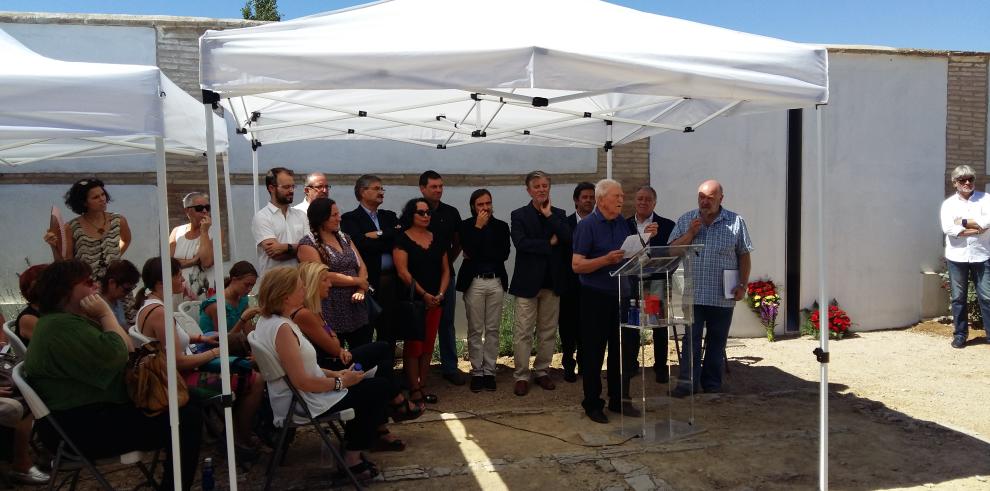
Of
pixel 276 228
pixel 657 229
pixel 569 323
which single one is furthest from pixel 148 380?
pixel 657 229

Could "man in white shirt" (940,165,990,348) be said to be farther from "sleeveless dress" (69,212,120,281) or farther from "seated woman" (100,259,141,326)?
"sleeveless dress" (69,212,120,281)

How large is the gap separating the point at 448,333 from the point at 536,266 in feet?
3.45

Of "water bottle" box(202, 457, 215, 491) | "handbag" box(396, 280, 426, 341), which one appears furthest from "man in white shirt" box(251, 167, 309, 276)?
"water bottle" box(202, 457, 215, 491)

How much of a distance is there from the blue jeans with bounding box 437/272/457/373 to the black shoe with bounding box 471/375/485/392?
0.33 meters

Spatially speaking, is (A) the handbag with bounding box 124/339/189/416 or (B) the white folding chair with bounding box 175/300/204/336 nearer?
(A) the handbag with bounding box 124/339/189/416

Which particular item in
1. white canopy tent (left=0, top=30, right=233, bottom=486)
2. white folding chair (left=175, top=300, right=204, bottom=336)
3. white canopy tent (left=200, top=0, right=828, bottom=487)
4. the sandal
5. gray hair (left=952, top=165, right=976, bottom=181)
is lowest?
the sandal

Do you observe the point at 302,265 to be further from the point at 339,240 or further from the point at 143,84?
the point at 143,84

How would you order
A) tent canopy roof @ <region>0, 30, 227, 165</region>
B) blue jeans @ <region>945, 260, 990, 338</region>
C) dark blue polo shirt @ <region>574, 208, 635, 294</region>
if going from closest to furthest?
tent canopy roof @ <region>0, 30, 227, 165</region>
dark blue polo shirt @ <region>574, 208, 635, 294</region>
blue jeans @ <region>945, 260, 990, 338</region>

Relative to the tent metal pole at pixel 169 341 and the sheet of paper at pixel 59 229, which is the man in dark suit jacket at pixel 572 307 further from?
the sheet of paper at pixel 59 229

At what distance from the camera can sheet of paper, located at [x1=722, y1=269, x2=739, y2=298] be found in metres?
5.89

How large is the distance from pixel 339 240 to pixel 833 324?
629 cm

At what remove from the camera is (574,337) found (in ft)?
22.4

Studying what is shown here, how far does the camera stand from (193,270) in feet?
19.2

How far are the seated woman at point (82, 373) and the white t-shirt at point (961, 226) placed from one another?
26.0ft
